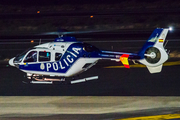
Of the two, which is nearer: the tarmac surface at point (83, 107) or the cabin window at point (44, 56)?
the tarmac surface at point (83, 107)

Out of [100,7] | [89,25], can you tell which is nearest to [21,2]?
[100,7]

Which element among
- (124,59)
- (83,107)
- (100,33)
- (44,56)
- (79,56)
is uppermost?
(100,33)

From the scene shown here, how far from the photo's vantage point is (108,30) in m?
36.4

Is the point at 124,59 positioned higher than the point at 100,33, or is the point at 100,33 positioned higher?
the point at 100,33

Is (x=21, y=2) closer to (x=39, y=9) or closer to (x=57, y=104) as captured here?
(x=39, y=9)

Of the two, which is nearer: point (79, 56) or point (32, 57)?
point (79, 56)

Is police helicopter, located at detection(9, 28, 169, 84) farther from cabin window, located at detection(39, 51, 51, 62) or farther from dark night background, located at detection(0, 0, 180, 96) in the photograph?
dark night background, located at detection(0, 0, 180, 96)

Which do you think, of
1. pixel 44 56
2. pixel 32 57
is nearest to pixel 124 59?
pixel 44 56

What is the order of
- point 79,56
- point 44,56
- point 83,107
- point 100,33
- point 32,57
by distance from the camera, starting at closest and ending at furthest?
point 83,107
point 79,56
point 44,56
point 32,57
point 100,33

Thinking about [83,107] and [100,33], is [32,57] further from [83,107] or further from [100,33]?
[100,33]

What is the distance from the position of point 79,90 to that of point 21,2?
4681cm

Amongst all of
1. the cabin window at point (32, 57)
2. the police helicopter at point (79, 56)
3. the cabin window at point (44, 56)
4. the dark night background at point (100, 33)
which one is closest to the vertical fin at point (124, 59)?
the police helicopter at point (79, 56)

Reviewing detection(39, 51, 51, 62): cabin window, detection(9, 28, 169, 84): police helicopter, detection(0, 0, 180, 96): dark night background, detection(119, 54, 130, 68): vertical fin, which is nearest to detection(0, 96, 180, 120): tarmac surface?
detection(0, 0, 180, 96): dark night background

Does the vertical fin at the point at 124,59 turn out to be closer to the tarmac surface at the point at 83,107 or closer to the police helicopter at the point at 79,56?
the police helicopter at the point at 79,56
